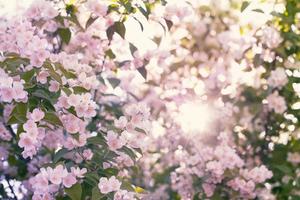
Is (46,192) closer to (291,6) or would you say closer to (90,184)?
(90,184)

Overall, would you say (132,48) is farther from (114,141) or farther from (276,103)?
(276,103)

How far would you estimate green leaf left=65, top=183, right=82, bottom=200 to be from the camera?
160cm

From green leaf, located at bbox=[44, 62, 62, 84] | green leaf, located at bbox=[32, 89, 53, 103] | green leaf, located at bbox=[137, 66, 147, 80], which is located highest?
green leaf, located at bbox=[44, 62, 62, 84]

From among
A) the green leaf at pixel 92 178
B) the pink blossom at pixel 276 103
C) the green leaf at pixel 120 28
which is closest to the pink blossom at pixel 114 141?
the green leaf at pixel 92 178

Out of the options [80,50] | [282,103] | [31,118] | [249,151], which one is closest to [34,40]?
[31,118]

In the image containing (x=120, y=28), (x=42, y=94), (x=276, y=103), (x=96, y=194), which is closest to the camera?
(x=96, y=194)

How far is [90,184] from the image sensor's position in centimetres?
169

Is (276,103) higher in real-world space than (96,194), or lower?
lower

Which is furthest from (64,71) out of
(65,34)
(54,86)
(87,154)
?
(65,34)

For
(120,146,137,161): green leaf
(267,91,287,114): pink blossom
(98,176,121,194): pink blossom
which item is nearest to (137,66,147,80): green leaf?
(120,146,137,161): green leaf

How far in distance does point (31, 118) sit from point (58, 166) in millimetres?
161

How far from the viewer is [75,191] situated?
1615 mm

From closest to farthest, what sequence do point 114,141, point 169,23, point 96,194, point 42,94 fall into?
point 96,194 < point 42,94 < point 114,141 < point 169,23

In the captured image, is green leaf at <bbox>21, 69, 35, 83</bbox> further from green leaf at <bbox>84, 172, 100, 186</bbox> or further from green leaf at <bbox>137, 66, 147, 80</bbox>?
green leaf at <bbox>137, 66, 147, 80</bbox>
